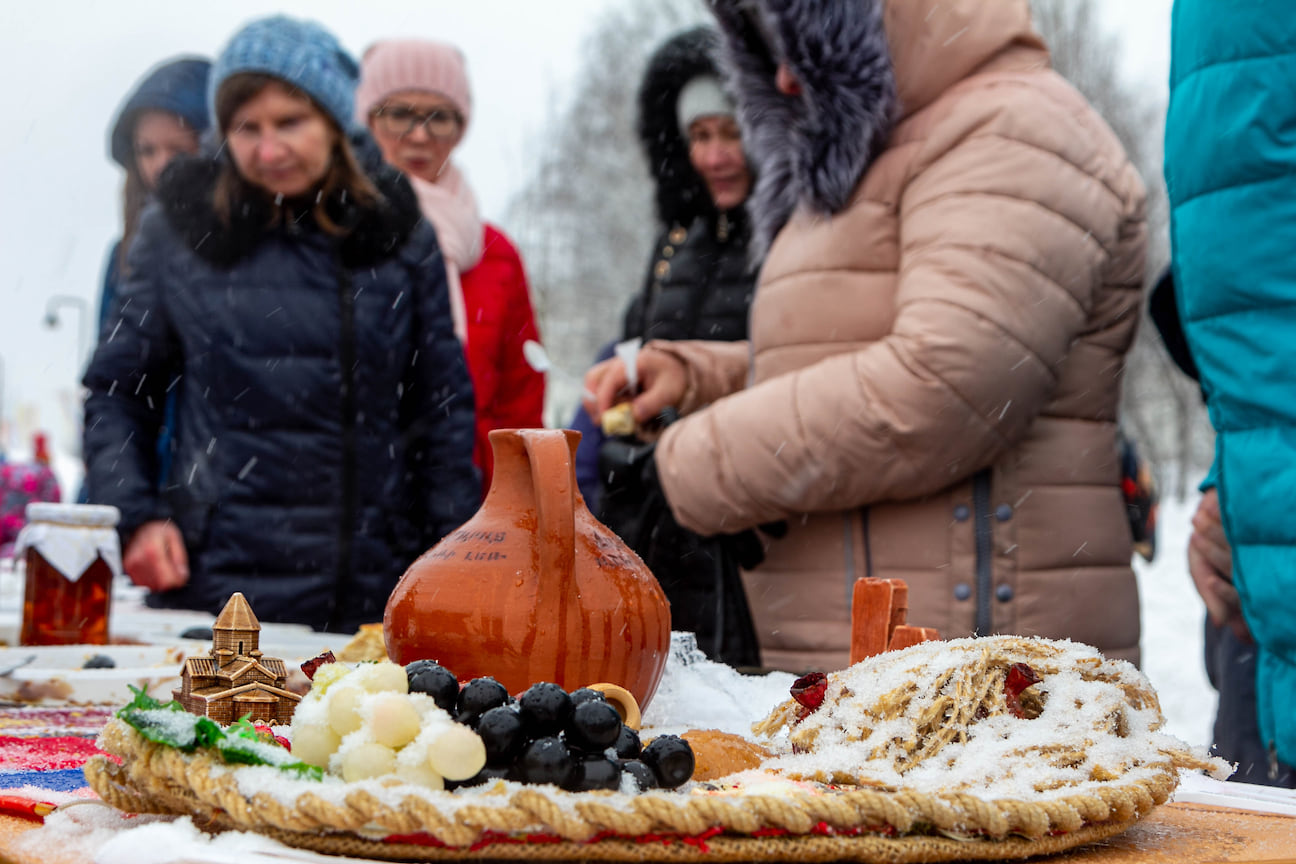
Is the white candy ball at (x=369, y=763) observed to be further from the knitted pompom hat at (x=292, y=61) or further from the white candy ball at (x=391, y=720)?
the knitted pompom hat at (x=292, y=61)

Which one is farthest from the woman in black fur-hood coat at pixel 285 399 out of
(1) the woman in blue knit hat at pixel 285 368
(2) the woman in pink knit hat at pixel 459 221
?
(2) the woman in pink knit hat at pixel 459 221

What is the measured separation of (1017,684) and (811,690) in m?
0.19

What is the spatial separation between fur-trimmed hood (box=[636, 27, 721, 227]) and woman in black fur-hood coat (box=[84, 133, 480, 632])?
886 millimetres

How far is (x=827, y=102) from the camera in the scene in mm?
2621

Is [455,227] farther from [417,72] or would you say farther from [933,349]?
[933,349]

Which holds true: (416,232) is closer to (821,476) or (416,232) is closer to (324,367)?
(324,367)

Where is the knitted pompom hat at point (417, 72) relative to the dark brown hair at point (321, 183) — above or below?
above

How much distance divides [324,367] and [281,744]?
2.36 m

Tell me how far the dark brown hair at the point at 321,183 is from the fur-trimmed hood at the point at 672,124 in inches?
37.9

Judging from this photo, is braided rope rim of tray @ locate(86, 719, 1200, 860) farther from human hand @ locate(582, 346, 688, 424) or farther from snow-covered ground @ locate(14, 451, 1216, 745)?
snow-covered ground @ locate(14, 451, 1216, 745)

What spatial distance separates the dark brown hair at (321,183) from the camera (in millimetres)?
3211

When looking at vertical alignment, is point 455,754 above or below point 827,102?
below

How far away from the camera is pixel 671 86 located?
390 cm

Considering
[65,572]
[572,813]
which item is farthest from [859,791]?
[65,572]
